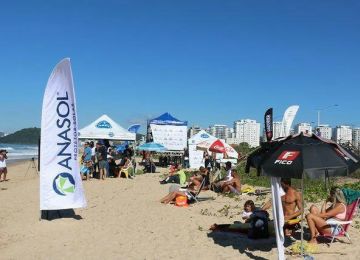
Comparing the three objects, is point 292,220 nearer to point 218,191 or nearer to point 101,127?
point 218,191

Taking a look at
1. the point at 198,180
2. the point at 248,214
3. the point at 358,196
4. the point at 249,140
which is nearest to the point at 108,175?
the point at 198,180

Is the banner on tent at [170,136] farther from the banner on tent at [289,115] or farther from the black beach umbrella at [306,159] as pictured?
the black beach umbrella at [306,159]

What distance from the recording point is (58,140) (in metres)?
9.86

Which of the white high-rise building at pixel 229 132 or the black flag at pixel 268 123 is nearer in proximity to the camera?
the black flag at pixel 268 123

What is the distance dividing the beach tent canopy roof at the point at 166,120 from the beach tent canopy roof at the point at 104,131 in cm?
666

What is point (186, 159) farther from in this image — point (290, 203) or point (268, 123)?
point (268, 123)

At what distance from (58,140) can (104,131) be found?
9756 millimetres

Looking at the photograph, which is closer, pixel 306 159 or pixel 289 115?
pixel 306 159

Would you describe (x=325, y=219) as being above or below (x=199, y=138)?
below

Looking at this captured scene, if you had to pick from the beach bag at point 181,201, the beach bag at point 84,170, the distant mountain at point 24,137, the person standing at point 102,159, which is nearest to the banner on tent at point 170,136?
the person standing at point 102,159

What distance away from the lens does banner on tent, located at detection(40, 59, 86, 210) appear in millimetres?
9820

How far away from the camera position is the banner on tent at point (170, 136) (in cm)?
2662

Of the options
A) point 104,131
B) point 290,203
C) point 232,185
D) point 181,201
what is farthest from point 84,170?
point 290,203

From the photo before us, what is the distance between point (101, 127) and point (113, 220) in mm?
9920
